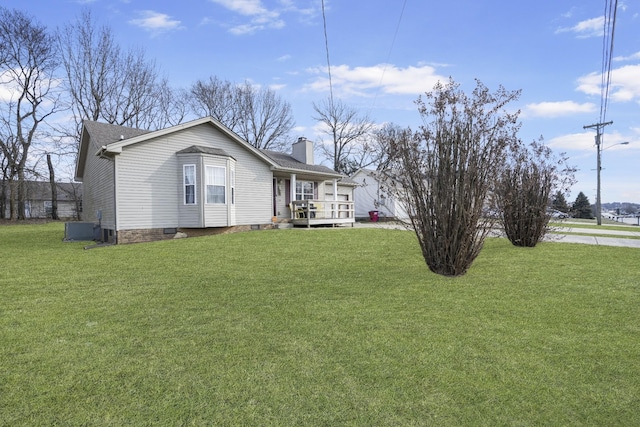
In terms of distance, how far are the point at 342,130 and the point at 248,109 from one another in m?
10.8

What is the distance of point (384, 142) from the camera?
5.89 metres

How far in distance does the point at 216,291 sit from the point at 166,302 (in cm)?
75

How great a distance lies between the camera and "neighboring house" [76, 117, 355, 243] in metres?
11.7

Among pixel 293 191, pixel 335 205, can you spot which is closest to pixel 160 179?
pixel 293 191

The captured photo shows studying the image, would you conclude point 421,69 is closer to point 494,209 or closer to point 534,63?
point 534,63

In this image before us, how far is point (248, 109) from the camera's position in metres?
36.1

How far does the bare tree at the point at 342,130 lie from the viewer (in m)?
38.4

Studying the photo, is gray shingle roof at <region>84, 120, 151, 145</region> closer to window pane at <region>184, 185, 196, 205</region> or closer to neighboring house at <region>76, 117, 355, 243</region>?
neighboring house at <region>76, 117, 355, 243</region>

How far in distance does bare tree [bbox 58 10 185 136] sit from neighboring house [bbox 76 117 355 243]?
48.3 ft

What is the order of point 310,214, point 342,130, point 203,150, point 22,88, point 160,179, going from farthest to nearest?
point 342,130 < point 22,88 < point 310,214 < point 203,150 < point 160,179

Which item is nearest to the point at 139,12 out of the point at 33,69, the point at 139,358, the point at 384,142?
the point at 384,142

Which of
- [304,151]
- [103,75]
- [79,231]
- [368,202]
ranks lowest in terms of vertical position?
[79,231]

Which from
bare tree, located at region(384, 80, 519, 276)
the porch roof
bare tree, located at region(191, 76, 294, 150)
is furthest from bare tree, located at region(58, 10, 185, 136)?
bare tree, located at region(384, 80, 519, 276)

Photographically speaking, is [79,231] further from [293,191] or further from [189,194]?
[293,191]
